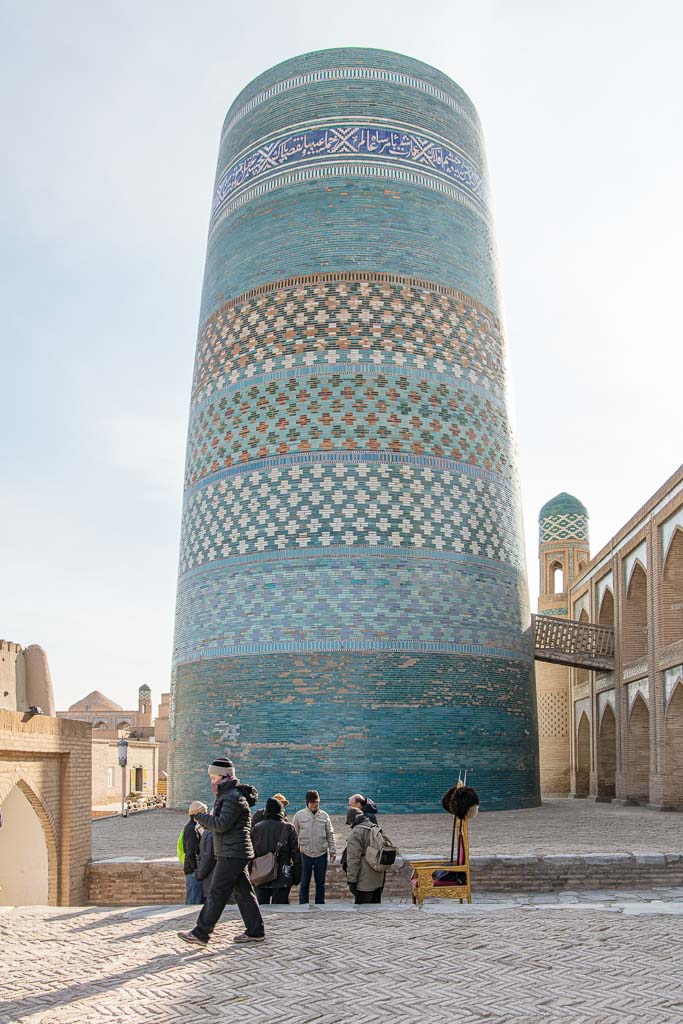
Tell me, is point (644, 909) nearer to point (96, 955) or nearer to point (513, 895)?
point (513, 895)

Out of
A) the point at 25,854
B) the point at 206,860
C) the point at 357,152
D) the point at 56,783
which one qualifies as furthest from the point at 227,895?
the point at 357,152

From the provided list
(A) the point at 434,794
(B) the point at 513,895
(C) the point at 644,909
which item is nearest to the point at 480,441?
(A) the point at 434,794

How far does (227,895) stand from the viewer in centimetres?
571

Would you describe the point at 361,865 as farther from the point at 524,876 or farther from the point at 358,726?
the point at 358,726

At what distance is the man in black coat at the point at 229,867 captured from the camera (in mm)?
5609

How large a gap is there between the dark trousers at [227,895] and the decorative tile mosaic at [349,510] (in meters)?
9.89

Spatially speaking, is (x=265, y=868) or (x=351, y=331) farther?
(x=351, y=331)

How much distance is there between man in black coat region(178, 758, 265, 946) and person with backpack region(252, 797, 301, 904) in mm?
1353

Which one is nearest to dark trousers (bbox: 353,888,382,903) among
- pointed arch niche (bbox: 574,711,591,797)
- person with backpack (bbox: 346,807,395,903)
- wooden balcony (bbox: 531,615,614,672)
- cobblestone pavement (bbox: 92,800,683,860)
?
person with backpack (bbox: 346,807,395,903)

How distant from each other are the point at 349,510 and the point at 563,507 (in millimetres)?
16452

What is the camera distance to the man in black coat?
5609 millimetres

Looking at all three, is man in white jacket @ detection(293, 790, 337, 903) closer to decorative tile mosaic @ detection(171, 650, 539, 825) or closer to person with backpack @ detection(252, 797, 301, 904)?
person with backpack @ detection(252, 797, 301, 904)

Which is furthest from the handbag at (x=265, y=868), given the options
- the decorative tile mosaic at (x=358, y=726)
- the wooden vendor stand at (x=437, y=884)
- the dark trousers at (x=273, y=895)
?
the decorative tile mosaic at (x=358, y=726)

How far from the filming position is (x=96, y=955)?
5574mm
